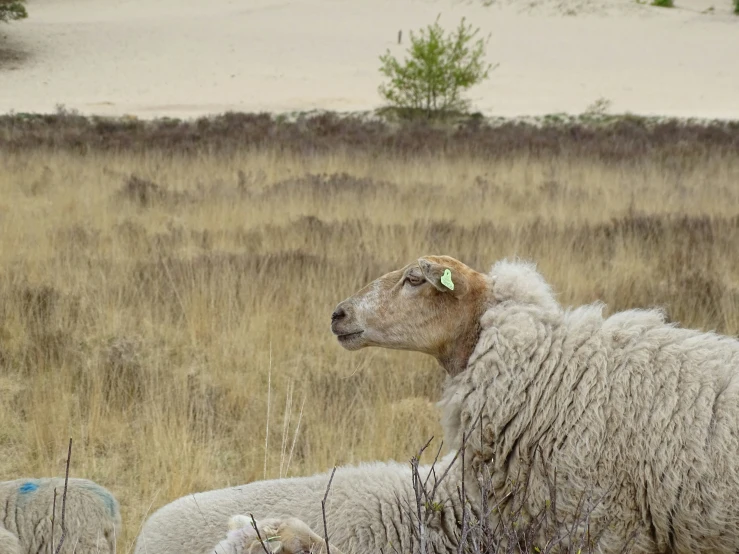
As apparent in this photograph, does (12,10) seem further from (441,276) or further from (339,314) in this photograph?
(441,276)

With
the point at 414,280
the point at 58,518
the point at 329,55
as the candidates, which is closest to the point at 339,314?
the point at 414,280

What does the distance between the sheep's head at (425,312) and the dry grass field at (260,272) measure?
80cm

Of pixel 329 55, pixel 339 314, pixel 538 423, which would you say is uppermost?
pixel 329 55

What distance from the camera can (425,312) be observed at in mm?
4191

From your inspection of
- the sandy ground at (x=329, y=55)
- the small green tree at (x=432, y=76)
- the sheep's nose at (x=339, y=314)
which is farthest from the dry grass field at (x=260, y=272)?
the sandy ground at (x=329, y=55)

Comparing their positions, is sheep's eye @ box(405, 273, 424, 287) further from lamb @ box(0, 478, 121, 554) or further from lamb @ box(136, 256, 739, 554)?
lamb @ box(0, 478, 121, 554)

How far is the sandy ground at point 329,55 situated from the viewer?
4478cm

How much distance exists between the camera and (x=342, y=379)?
6.16 meters

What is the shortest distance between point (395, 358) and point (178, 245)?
396 cm

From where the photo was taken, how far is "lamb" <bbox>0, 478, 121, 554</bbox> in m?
3.85

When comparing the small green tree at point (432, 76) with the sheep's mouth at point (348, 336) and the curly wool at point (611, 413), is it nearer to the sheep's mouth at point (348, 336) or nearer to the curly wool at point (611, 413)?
the sheep's mouth at point (348, 336)

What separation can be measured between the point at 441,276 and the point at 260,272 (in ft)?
14.0

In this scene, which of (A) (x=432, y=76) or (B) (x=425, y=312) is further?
(A) (x=432, y=76)

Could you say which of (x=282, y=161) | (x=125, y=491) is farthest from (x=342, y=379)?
(x=282, y=161)
